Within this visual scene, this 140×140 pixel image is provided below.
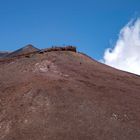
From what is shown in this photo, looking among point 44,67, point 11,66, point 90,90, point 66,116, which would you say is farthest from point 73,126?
point 11,66

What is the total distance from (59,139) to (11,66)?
15.0 meters

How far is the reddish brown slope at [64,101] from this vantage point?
32.8 m

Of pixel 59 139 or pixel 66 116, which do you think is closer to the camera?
pixel 59 139

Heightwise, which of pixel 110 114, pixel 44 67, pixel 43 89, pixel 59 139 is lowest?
pixel 59 139

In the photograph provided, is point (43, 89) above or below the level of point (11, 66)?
below

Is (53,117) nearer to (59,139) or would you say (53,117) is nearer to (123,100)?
(59,139)

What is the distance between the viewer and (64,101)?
36250 millimetres

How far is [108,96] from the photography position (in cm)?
3844

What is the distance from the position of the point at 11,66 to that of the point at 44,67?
4.19 meters

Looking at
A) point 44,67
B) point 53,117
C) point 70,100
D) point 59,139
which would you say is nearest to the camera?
point 59,139

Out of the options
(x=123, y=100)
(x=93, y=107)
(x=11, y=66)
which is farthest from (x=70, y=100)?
(x=11, y=66)

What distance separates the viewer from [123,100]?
3838 centimetres

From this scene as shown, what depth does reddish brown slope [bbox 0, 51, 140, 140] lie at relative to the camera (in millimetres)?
32844

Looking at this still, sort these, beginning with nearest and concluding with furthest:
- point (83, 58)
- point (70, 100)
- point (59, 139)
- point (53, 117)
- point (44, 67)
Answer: point (59, 139) → point (53, 117) → point (70, 100) → point (44, 67) → point (83, 58)
